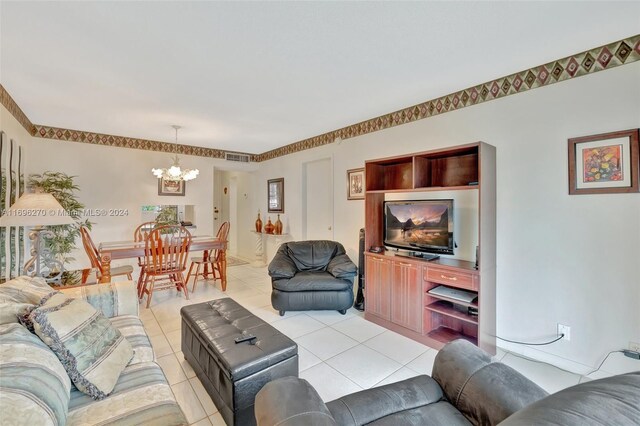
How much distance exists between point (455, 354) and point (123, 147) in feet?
18.1

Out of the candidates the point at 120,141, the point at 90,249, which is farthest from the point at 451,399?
the point at 120,141

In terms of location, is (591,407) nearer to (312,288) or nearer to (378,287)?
(378,287)

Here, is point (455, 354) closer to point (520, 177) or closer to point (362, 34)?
point (520, 177)

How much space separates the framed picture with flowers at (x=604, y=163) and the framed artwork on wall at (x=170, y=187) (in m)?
5.53

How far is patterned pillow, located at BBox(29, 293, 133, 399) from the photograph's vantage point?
50.8 inches

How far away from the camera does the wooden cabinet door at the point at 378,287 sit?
3119mm

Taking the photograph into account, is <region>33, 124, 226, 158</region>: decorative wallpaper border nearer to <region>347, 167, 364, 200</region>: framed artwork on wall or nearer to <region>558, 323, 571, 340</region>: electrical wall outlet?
<region>347, 167, 364, 200</region>: framed artwork on wall

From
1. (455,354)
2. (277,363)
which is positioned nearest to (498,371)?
(455,354)

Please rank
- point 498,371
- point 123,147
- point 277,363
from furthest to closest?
point 123,147 → point 277,363 → point 498,371

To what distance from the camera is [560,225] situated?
7.59 feet

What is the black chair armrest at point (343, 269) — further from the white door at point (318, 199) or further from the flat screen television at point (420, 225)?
the white door at point (318, 199)

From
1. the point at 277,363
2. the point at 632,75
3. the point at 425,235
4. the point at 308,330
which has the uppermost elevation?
the point at 632,75

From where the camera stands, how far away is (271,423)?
1.01 m

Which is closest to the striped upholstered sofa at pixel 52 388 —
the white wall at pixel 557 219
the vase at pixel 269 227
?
the white wall at pixel 557 219
